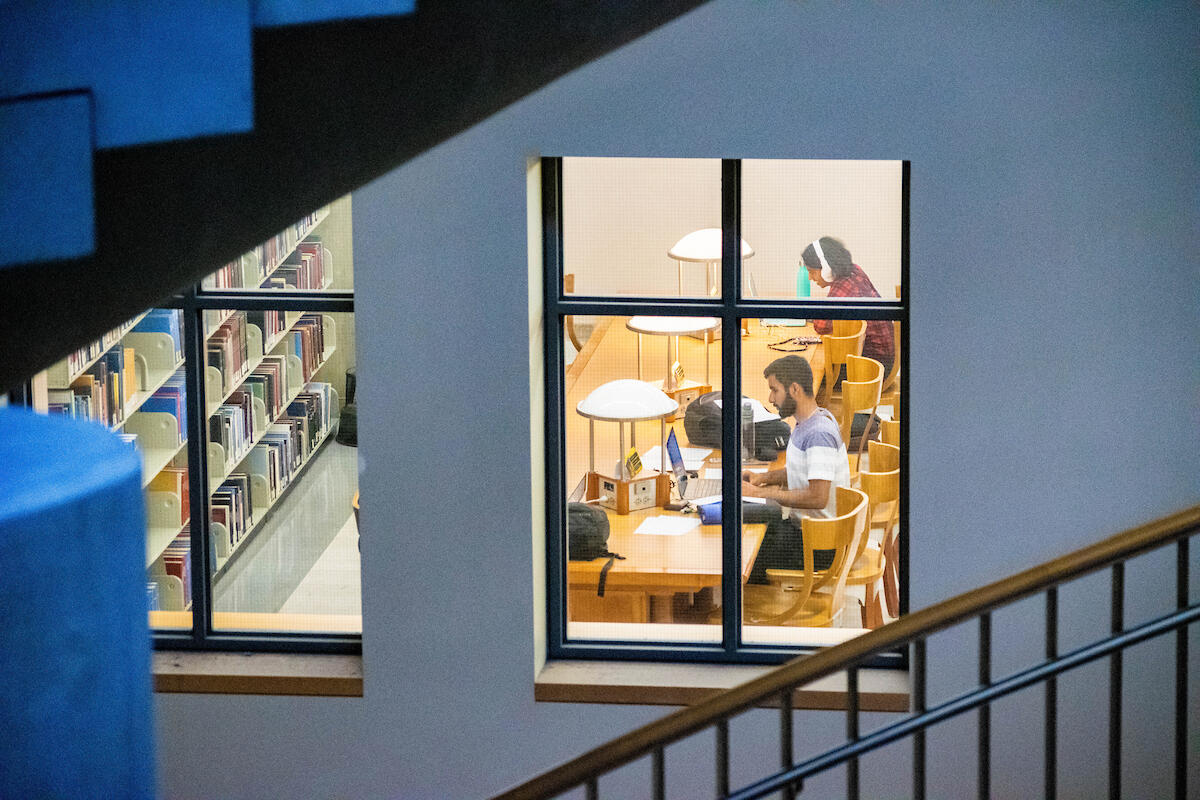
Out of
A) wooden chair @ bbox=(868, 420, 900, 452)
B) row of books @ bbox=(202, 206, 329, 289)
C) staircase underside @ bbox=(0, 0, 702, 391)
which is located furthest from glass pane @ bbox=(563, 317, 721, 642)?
staircase underside @ bbox=(0, 0, 702, 391)

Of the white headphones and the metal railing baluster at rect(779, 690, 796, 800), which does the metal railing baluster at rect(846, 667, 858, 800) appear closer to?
the metal railing baluster at rect(779, 690, 796, 800)

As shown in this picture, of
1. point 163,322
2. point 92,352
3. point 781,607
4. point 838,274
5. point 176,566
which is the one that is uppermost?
point 838,274

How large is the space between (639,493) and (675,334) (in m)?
0.59

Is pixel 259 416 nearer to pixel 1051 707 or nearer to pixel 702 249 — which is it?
pixel 702 249

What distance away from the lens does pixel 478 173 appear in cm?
433

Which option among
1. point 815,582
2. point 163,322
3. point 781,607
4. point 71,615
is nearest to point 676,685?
point 781,607

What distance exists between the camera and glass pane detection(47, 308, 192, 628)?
4.66m

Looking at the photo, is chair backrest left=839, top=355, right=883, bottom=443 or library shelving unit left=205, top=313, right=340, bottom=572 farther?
library shelving unit left=205, top=313, right=340, bottom=572

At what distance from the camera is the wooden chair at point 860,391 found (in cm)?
453

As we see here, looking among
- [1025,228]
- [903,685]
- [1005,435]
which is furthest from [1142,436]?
[903,685]

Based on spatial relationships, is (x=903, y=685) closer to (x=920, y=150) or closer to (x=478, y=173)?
(x=920, y=150)

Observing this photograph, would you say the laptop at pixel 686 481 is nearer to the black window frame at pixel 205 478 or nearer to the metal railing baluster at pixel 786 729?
the black window frame at pixel 205 478

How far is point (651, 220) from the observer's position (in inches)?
176

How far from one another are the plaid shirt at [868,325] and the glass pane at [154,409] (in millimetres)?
2253
